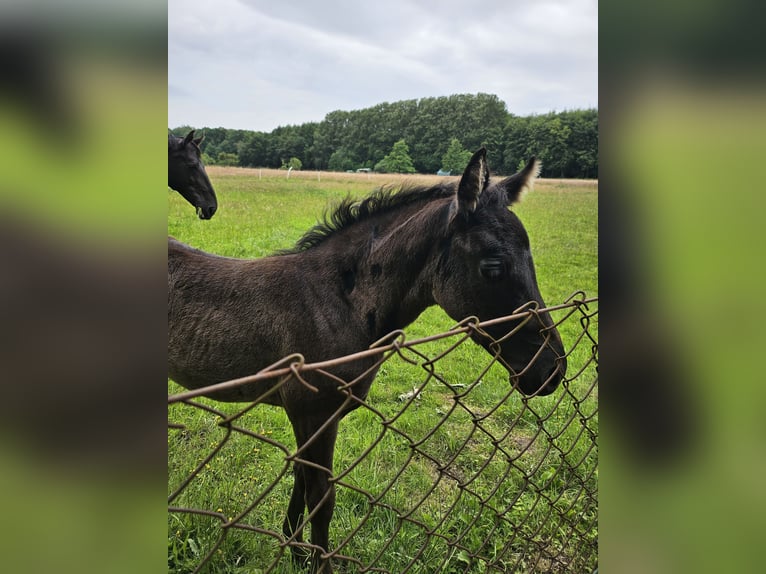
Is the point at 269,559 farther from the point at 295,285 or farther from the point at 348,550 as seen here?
the point at 295,285

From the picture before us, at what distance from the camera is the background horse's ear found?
257 cm

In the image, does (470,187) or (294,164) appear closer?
(470,187)

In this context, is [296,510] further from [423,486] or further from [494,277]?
[494,277]

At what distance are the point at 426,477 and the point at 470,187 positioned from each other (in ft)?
→ 6.74

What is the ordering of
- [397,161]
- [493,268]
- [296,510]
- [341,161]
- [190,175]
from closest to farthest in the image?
[493,268], [296,510], [190,175], [397,161], [341,161]

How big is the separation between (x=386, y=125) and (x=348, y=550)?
74.1ft

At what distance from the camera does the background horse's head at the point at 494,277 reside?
216 cm

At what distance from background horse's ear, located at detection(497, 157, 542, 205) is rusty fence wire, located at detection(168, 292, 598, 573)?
0.72 m

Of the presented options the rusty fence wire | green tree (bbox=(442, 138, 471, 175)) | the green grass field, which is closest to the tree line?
green tree (bbox=(442, 138, 471, 175))

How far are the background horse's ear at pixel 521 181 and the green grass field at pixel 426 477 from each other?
54 cm

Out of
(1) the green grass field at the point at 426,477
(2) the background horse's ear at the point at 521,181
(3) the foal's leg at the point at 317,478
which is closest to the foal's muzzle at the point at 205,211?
(1) the green grass field at the point at 426,477

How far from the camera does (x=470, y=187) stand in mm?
2264

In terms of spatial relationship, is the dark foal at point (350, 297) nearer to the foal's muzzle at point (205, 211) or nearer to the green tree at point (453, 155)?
the foal's muzzle at point (205, 211)

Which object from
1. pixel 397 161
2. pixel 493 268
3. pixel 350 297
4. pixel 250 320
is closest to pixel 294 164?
pixel 397 161
